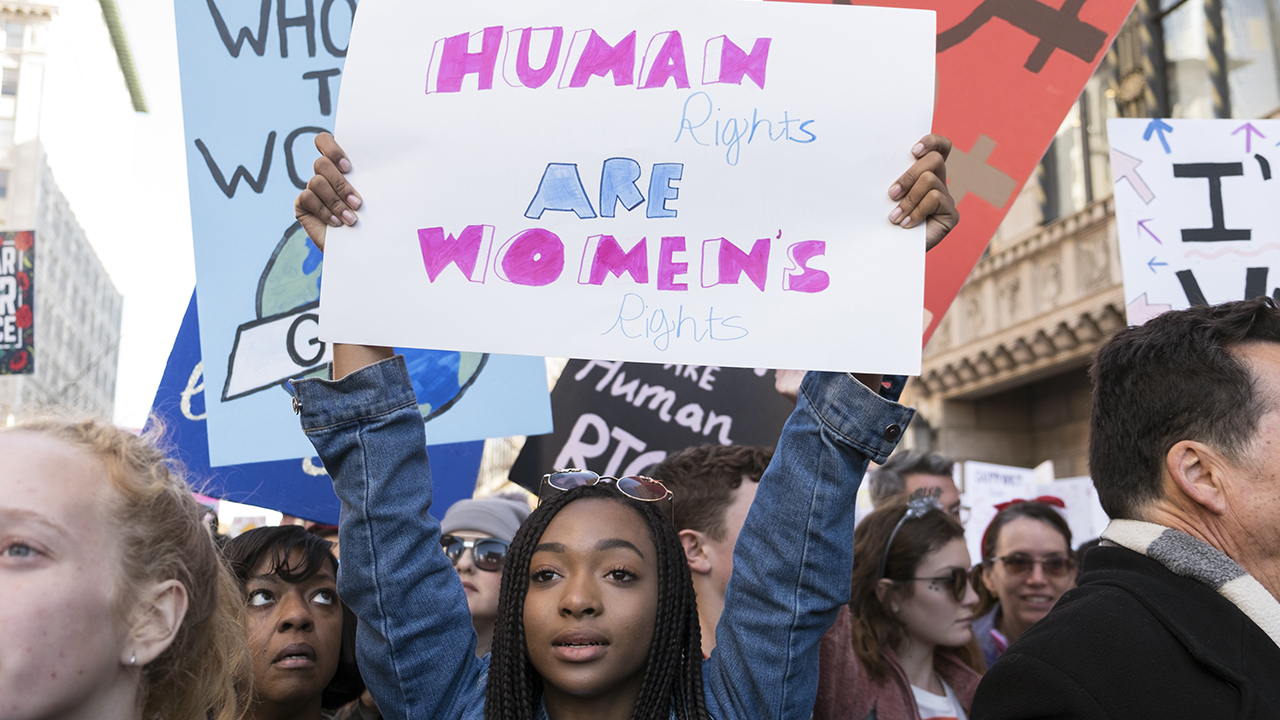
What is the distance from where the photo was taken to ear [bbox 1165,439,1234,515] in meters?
1.59

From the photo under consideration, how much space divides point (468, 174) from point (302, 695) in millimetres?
1133

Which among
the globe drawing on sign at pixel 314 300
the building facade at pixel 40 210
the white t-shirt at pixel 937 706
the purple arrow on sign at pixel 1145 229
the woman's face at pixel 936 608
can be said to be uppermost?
the building facade at pixel 40 210

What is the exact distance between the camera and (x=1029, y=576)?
12.7 feet

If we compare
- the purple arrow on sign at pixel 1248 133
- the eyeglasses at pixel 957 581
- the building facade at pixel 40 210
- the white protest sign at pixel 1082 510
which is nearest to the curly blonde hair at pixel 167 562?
the eyeglasses at pixel 957 581

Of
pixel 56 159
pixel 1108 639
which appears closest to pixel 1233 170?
pixel 1108 639

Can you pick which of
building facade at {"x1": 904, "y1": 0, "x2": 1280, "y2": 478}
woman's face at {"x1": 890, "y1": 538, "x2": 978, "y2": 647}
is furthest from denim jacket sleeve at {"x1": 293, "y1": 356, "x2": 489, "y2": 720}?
building facade at {"x1": 904, "y1": 0, "x2": 1280, "y2": 478}

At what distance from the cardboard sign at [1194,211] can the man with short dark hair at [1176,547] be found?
3.80 ft

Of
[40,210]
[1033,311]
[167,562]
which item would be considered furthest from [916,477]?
[40,210]

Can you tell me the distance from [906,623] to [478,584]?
3.83 feet

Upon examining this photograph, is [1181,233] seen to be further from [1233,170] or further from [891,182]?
[891,182]

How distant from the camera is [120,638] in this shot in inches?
54.2

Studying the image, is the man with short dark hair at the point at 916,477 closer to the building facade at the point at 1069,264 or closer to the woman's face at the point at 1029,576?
the woman's face at the point at 1029,576

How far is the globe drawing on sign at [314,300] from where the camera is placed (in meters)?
2.71

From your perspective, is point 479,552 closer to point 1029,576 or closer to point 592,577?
point 592,577
